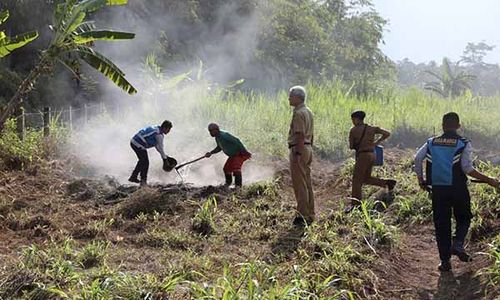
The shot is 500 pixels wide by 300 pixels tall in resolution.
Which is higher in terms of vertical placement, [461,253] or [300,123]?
[300,123]

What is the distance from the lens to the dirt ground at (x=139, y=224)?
18.5ft

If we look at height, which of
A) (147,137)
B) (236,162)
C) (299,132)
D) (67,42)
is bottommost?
(236,162)

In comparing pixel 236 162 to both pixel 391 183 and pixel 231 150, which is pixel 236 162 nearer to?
pixel 231 150

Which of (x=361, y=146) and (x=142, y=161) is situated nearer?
(x=361, y=146)

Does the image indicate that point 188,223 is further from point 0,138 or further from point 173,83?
point 173,83

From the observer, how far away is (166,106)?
57.4 feet

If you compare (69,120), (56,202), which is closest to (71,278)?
(56,202)

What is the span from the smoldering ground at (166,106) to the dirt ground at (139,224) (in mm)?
1518

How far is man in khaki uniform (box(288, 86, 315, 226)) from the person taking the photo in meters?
7.20

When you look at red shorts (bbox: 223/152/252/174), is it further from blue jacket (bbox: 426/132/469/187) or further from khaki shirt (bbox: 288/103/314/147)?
blue jacket (bbox: 426/132/469/187)

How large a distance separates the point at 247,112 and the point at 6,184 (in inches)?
341

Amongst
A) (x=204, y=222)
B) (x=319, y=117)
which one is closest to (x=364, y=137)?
Answer: (x=204, y=222)

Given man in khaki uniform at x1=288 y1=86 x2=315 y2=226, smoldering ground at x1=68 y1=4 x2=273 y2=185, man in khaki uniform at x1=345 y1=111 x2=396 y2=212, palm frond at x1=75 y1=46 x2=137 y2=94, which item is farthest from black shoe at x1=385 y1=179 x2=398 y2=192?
palm frond at x1=75 y1=46 x2=137 y2=94

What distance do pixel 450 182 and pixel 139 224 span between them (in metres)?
4.08
